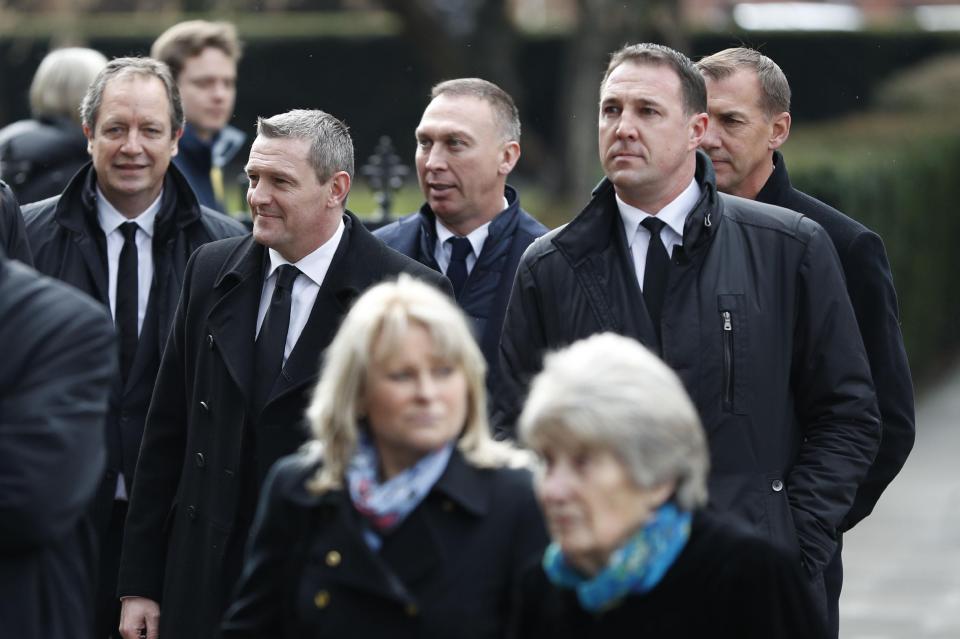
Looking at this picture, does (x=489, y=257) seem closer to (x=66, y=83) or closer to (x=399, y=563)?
(x=66, y=83)

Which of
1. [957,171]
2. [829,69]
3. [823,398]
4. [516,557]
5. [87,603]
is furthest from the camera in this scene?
[829,69]

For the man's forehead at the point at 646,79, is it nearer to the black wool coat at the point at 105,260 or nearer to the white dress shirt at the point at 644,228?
the white dress shirt at the point at 644,228

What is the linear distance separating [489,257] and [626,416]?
9.68 ft

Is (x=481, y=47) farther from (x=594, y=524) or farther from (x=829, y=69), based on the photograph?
(x=594, y=524)

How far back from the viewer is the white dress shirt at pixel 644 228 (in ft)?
15.9

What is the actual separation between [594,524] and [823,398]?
1.89 metres

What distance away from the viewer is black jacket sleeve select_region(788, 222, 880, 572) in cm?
479

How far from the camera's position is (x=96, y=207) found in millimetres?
6113

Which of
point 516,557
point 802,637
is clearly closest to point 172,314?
point 516,557

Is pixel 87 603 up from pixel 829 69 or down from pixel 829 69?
down

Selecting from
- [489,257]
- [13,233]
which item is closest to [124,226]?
[13,233]

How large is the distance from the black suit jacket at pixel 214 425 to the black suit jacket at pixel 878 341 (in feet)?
4.34

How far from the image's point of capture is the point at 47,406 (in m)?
3.51

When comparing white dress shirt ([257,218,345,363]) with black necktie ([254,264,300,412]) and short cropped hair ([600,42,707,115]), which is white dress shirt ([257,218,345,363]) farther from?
short cropped hair ([600,42,707,115])
